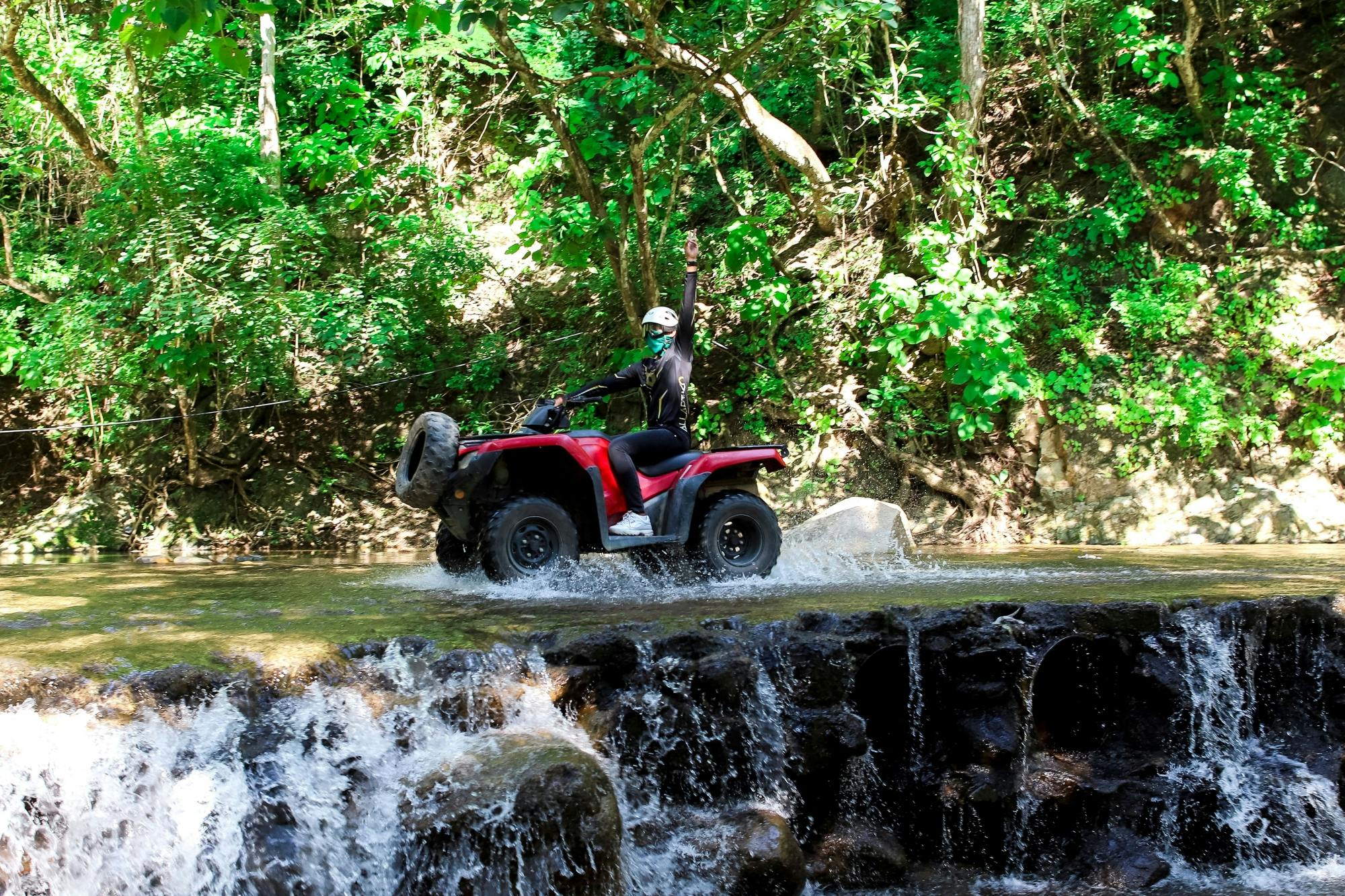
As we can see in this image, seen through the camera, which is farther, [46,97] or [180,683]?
[46,97]

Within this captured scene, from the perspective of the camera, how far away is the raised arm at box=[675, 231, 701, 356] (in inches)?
277

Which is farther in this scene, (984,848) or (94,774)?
(984,848)

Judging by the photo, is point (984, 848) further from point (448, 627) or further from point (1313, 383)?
point (1313, 383)

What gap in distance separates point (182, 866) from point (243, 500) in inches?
339

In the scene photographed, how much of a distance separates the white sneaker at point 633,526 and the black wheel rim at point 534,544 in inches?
14.2

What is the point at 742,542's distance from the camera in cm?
751

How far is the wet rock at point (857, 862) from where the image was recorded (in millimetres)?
5066

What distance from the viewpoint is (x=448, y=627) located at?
534 centimetres

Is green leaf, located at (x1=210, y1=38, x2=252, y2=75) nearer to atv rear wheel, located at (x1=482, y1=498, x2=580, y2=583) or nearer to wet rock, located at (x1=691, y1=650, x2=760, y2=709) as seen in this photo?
atv rear wheel, located at (x1=482, y1=498, x2=580, y2=583)

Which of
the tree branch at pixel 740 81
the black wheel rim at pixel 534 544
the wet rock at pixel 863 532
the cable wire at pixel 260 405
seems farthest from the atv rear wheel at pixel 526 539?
the cable wire at pixel 260 405

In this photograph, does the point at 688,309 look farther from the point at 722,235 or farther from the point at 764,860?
the point at 722,235

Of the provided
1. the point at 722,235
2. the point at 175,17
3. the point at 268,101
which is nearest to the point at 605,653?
the point at 175,17

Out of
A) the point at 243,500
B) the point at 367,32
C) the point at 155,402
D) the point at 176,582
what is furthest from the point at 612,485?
the point at 367,32

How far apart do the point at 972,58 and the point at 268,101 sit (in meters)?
7.36
